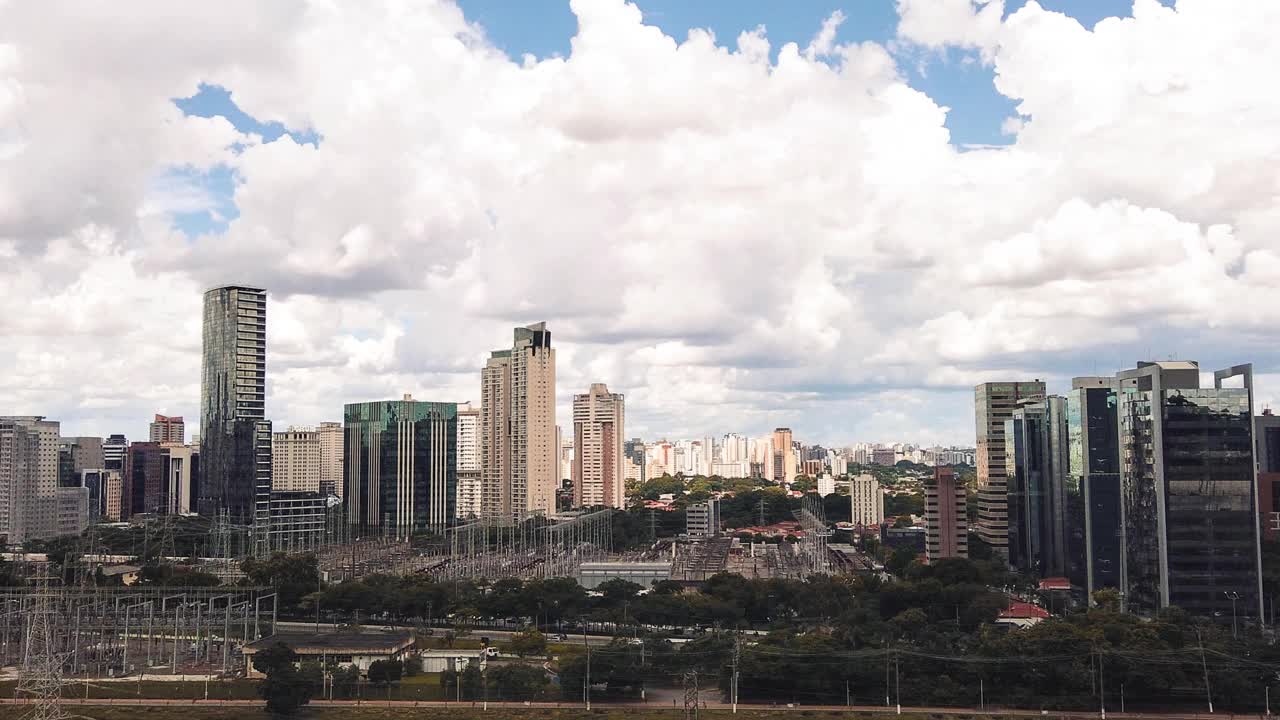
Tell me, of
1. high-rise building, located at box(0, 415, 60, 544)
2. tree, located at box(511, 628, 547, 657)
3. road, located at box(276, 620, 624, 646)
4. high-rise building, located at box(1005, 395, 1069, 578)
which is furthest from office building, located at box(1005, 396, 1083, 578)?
high-rise building, located at box(0, 415, 60, 544)

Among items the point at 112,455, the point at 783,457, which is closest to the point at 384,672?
the point at 112,455

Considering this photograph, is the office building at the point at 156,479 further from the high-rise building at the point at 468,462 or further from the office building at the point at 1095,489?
the office building at the point at 1095,489

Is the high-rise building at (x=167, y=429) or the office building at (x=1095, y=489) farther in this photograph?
the high-rise building at (x=167, y=429)

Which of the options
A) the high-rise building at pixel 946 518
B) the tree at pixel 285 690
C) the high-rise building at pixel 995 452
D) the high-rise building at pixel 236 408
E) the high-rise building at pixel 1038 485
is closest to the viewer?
the tree at pixel 285 690

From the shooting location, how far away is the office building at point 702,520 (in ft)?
217

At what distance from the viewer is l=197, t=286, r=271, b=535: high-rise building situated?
56250 millimetres

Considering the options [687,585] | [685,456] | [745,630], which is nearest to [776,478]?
[685,456]

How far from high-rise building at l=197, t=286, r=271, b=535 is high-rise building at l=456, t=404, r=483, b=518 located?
22.8m

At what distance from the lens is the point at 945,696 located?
2150cm

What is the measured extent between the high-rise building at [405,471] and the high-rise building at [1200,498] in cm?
4839

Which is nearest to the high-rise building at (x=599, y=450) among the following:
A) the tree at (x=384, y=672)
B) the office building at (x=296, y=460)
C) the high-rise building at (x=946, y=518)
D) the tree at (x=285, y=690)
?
the office building at (x=296, y=460)

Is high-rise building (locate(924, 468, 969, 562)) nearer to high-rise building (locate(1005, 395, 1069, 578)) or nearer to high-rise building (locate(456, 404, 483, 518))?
high-rise building (locate(1005, 395, 1069, 578))

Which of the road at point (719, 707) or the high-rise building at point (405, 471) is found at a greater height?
the high-rise building at point (405, 471)

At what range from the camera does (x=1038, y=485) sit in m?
42.6
